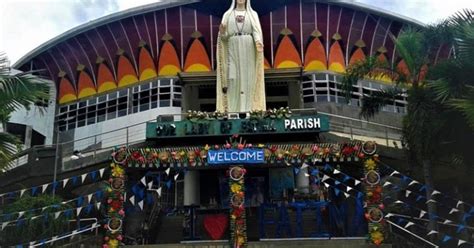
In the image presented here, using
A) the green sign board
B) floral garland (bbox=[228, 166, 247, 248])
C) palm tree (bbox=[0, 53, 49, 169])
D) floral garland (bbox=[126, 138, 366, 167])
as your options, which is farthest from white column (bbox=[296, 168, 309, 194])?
palm tree (bbox=[0, 53, 49, 169])

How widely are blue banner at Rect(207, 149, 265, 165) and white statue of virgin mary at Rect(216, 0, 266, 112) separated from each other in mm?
5435

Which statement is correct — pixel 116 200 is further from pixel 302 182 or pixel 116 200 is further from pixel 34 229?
pixel 302 182

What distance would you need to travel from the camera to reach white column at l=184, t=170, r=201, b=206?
78.8 feet

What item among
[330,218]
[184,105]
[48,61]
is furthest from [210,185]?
[48,61]

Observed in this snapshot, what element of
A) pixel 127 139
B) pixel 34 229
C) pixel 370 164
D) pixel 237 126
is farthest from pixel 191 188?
pixel 370 164

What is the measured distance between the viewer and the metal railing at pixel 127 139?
2339 cm

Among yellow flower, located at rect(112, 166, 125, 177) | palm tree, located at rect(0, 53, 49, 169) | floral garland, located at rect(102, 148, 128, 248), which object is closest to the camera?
palm tree, located at rect(0, 53, 49, 169)

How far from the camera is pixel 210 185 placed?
2480 centimetres

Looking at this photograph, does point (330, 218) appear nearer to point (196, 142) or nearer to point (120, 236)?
point (196, 142)

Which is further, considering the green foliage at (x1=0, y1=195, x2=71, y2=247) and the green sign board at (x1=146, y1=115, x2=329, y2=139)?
the green sign board at (x1=146, y1=115, x2=329, y2=139)

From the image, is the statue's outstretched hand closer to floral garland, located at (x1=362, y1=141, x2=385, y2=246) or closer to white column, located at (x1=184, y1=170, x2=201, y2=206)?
white column, located at (x1=184, y1=170, x2=201, y2=206)

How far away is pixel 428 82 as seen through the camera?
1585 centimetres

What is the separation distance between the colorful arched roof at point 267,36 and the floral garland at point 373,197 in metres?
14.3

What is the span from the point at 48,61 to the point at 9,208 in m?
16.9
